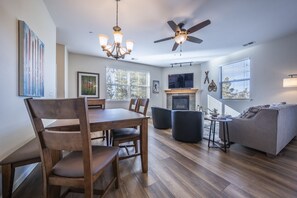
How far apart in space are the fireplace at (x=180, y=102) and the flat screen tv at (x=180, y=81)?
1.80 ft

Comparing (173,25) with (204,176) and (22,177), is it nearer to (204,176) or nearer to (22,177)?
(204,176)

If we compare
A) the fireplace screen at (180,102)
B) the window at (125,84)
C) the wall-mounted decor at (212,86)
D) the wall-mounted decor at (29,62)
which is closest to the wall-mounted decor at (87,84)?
the window at (125,84)

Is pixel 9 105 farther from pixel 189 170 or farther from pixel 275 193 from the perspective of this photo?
pixel 275 193

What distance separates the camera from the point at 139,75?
6.24 meters

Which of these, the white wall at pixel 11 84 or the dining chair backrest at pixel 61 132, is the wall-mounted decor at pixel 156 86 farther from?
the dining chair backrest at pixel 61 132

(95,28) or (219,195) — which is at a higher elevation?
(95,28)

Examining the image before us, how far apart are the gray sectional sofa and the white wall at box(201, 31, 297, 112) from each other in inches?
53.5

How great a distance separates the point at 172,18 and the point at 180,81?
163 inches

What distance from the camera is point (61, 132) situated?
84 cm

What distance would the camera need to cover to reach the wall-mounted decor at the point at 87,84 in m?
4.68

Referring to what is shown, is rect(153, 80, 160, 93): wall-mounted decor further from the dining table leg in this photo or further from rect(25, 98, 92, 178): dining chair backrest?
rect(25, 98, 92, 178): dining chair backrest

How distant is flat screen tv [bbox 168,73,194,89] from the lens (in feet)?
20.7

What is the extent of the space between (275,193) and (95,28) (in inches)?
155

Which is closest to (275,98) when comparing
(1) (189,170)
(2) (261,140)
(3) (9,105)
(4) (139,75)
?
(2) (261,140)
